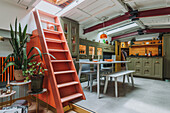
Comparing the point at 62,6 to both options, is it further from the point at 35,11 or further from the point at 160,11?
the point at 160,11

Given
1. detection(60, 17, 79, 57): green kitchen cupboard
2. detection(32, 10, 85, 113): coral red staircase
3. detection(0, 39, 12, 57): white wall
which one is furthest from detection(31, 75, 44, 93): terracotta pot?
detection(60, 17, 79, 57): green kitchen cupboard

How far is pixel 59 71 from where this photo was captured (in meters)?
2.34

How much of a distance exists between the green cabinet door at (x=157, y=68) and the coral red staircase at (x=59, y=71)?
4.64 m

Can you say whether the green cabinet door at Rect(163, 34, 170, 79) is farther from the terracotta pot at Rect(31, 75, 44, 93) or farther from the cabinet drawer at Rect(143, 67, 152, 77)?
the terracotta pot at Rect(31, 75, 44, 93)

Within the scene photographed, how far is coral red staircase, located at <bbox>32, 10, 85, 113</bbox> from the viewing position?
1967 millimetres

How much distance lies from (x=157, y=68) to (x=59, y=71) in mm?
5141

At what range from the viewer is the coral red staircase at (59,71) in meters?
A: 1.97

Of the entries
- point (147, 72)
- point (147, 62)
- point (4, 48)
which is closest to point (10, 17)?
point (4, 48)

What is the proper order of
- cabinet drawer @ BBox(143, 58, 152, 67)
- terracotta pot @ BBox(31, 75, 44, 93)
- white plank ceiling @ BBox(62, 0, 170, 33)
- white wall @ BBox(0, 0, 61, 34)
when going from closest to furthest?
1. terracotta pot @ BBox(31, 75, 44, 93)
2. white wall @ BBox(0, 0, 61, 34)
3. white plank ceiling @ BBox(62, 0, 170, 33)
4. cabinet drawer @ BBox(143, 58, 152, 67)

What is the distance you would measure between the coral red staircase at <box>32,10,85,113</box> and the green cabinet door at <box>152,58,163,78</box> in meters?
4.64

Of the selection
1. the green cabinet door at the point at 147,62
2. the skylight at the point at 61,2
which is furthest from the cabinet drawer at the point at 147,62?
the skylight at the point at 61,2

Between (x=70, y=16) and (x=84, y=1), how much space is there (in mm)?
889

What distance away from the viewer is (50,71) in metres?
2.05

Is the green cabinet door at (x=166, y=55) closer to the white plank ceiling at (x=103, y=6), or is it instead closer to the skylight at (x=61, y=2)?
the white plank ceiling at (x=103, y=6)
